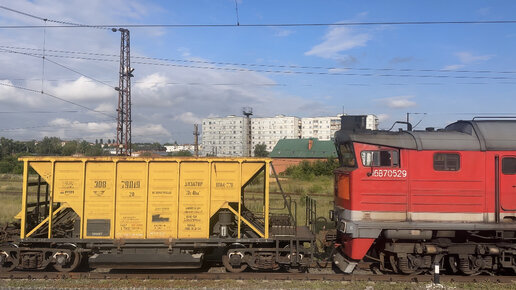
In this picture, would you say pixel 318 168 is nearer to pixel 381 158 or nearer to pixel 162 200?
pixel 381 158

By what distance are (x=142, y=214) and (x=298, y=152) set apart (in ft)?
182

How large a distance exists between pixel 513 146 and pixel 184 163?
8.68 meters

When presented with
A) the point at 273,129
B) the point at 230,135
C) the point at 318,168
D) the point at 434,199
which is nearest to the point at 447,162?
the point at 434,199

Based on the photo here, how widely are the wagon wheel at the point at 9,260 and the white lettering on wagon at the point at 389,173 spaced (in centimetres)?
976

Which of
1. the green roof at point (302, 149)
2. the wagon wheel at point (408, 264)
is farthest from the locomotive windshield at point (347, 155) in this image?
the green roof at point (302, 149)

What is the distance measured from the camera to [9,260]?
8484 millimetres

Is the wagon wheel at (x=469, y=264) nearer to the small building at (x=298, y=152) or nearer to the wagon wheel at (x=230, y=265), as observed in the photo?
the wagon wheel at (x=230, y=265)

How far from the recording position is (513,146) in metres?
8.32

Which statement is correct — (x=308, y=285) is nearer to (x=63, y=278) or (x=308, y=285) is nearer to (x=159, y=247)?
(x=159, y=247)

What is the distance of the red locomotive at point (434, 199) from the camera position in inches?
325

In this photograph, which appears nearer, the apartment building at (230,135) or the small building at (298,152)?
the apartment building at (230,135)

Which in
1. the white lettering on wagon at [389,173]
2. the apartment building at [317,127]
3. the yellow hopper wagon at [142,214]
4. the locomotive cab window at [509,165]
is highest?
the apartment building at [317,127]

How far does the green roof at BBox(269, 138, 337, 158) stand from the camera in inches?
2415

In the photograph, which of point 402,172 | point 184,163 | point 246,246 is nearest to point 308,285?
point 246,246
